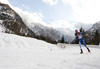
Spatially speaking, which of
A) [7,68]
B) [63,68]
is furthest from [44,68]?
[7,68]

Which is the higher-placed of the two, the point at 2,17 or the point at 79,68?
the point at 2,17

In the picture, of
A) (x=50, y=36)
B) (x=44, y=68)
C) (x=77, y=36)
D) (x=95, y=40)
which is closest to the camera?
(x=44, y=68)

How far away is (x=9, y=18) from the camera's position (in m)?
191

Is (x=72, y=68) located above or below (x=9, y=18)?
below

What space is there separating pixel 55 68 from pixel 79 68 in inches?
31.0

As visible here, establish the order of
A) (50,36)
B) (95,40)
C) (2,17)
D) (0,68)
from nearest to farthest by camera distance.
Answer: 1. (0,68)
2. (95,40)
3. (50,36)
4. (2,17)

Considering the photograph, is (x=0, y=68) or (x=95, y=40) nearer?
(x=0, y=68)

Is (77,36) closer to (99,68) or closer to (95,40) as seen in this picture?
(99,68)

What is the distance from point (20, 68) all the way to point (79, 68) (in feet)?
6.17

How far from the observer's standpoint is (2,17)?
607ft

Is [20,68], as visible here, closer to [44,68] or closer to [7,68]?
[7,68]

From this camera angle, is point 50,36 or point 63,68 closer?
point 63,68

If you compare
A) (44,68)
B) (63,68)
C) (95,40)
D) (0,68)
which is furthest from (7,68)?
(95,40)

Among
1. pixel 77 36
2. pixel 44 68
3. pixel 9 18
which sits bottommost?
pixel 44 68
